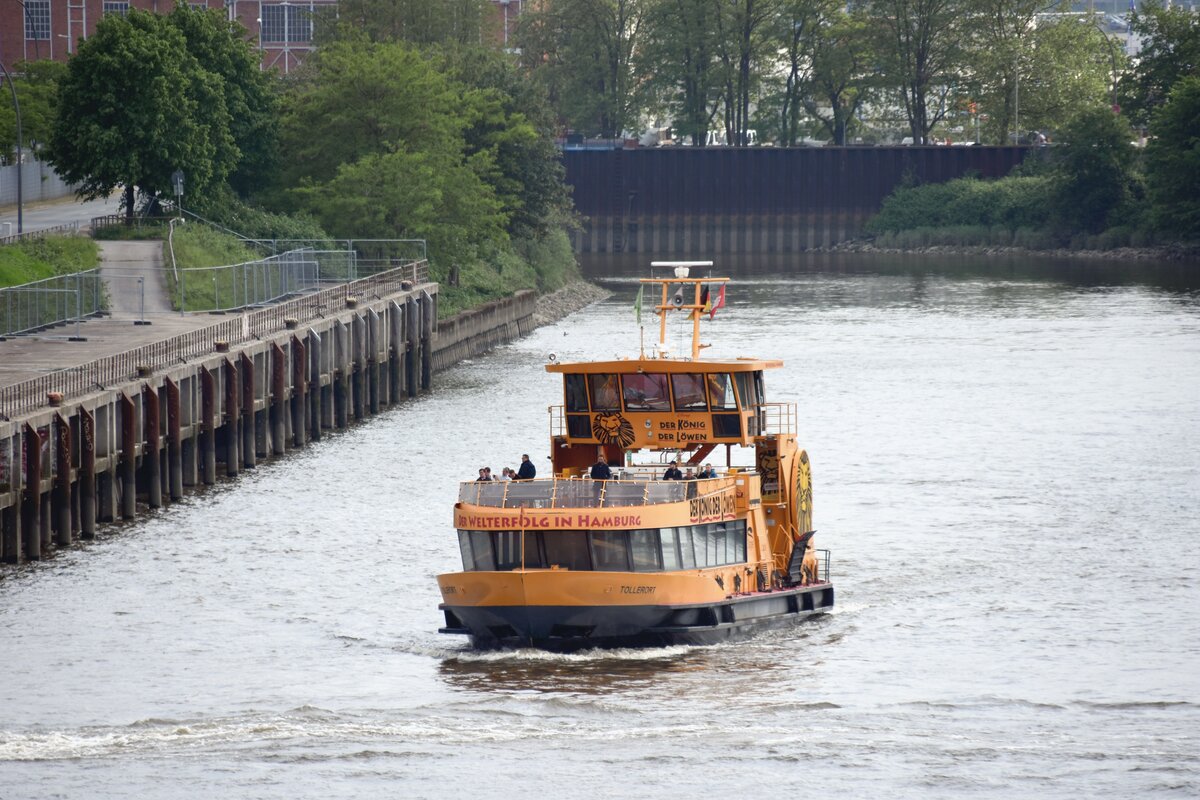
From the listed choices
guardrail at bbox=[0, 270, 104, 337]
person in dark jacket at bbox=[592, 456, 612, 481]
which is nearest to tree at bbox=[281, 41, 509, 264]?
guardrail at bbox=[0, 270, 104, 337]

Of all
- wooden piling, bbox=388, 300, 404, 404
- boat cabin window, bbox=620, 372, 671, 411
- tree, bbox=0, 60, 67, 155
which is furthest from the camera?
tree, bbox=0, 60, 67, 155

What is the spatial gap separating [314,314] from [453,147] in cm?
3170

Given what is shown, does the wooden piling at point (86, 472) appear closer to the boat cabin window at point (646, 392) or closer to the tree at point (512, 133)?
the boat cabin window at point (646, 392)

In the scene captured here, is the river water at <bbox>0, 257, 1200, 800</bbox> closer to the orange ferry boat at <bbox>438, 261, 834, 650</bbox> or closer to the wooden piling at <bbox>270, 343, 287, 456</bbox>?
the orange ferry boat at <bbox>438, 261, 834, 650</bbox>

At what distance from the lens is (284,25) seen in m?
171

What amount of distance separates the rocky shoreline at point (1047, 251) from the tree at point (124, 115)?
85807 mm

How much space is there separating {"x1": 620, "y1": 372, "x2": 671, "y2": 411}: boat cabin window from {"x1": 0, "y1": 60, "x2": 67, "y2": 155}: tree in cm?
5879

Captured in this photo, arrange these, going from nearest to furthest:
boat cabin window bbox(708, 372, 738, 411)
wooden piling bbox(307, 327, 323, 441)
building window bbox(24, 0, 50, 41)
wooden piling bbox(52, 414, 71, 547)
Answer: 1. boat cabin window bbox(708, 372, 738, 411)
2. wooden piling bbox(52, 414, 71, 547)
3. wooden piling bbox(307, 327, 323, 441)
4. building window bbox(24, 0, 50, 41)

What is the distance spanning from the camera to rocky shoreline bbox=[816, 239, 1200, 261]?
155m

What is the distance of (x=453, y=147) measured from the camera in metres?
107

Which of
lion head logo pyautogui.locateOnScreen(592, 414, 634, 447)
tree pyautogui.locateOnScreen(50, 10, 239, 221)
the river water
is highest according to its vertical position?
tree pyautogui.locateOnScreen(50, 10, 239, 221)

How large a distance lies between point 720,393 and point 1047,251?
129 meters

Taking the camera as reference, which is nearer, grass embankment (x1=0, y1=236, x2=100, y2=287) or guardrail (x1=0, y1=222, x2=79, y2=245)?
grass embankment (x1=0, y1=236, x2=100, y2=287)

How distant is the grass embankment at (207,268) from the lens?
7769cm
